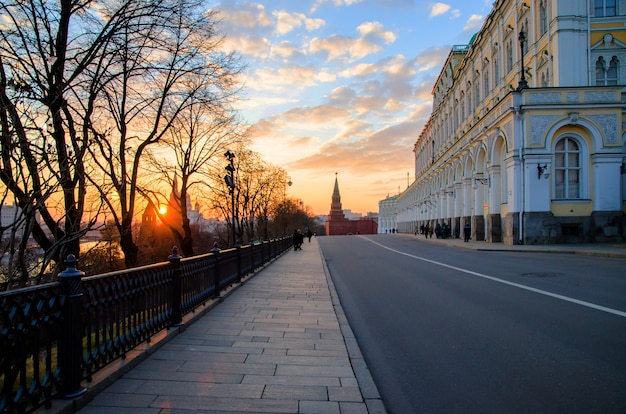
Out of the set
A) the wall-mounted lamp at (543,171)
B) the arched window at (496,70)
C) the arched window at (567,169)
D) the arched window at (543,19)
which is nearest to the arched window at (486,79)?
the arched window at (496,70)

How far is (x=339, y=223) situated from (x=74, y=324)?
161m

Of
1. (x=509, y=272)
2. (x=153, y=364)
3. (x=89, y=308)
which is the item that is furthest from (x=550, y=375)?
(x=509, y=272)

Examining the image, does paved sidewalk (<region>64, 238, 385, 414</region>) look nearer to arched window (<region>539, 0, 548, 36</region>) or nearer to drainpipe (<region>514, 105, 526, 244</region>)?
drainpipe (<region>514, 105, 526, 244</region>)

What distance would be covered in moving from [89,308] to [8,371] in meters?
1.02

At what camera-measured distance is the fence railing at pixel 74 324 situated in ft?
10.8

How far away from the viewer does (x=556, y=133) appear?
88.5ft

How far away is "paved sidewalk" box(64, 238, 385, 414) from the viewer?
3968 mm

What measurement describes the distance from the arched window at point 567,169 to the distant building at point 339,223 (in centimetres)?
13350

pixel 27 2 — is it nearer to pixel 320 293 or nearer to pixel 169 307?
pixel 169 307

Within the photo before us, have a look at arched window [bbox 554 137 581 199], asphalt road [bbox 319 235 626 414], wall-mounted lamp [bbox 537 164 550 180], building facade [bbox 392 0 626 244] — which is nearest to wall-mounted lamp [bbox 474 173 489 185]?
building facade [bbox 392 0 626 244]

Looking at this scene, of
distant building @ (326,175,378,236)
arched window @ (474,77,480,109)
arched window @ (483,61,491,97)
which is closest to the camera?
arched window @ (483,61,491,97)

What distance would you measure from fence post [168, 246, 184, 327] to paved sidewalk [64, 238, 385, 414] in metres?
0.24

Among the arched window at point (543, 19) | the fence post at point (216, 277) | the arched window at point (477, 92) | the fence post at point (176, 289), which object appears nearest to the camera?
the fence post at point (176, 289)

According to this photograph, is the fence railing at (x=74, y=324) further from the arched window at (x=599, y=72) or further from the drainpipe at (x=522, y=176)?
the arched window at (x=599, y=72)
